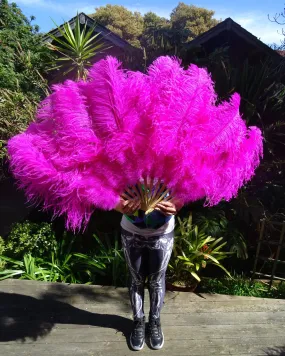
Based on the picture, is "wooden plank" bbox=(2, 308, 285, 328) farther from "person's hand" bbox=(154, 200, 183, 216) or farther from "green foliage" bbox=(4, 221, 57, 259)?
"person's hand" bbox=(154, 200, 183, 216)

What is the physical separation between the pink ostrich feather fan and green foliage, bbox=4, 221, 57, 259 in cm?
229

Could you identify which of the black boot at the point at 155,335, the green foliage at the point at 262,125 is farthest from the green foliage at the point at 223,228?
the black boot at the point at 155,335

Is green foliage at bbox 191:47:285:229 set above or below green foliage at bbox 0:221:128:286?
above

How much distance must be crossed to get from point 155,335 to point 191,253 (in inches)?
45.6

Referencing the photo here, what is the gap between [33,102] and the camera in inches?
221

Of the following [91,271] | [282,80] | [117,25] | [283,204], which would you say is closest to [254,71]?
[282,80]

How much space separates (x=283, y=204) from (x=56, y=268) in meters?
2.86

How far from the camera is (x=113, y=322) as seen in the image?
2979mm

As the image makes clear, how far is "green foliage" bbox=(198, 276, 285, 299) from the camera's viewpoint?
12.1 feet

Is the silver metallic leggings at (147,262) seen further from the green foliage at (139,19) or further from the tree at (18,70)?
the green foliage at (139,19)

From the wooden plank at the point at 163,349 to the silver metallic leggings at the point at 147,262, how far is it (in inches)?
12.3

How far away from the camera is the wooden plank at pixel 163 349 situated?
263cm

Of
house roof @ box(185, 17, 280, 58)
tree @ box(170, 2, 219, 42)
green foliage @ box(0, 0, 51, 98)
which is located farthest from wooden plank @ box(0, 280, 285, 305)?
tree @ box(170, 2, 219, 42)

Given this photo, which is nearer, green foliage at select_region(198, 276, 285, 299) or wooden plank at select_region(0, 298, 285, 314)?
wooden plank at select_region(0, 298, 285, 314)
